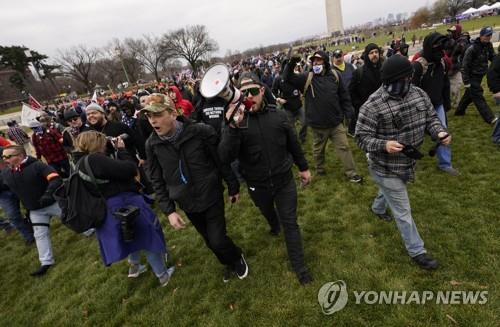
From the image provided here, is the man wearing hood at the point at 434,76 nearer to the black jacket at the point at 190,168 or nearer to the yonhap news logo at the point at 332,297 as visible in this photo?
the yonhap news logo at the point at 332,297

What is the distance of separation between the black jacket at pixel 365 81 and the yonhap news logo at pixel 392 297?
152 inches

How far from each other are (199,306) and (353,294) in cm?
171

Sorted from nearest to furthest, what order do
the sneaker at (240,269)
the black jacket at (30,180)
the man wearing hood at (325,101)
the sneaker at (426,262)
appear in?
the sneaker at (426,262), the sneaker at (240,269), the black jacket at (30,180), the man wearing hood at (325,101)

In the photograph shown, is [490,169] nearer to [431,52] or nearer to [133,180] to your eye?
[431,52]

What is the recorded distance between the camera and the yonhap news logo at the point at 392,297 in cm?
268

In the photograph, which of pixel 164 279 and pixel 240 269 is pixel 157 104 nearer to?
pixel 240 269

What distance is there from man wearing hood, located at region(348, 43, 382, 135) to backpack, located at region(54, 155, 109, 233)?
14.2 feet

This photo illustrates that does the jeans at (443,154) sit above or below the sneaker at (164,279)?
above

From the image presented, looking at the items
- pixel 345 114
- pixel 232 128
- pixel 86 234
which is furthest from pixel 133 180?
pixel 345 114

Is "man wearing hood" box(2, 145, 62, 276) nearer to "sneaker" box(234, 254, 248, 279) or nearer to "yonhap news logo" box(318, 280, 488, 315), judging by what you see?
"sneaker" box(234, 254, 248, 279)

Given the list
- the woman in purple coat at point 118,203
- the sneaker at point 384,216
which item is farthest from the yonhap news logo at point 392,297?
the woman in purple coat at point 118,203

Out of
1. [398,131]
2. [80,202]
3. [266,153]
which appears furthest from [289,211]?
Answer: [80,202]

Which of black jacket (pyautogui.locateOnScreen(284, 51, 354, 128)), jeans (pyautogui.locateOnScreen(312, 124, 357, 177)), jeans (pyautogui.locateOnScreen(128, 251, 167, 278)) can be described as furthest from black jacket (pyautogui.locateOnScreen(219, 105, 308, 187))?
jeans (pyautogui.locateOnScreen(312, 124, 357, 177))

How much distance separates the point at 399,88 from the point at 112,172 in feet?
9.64
